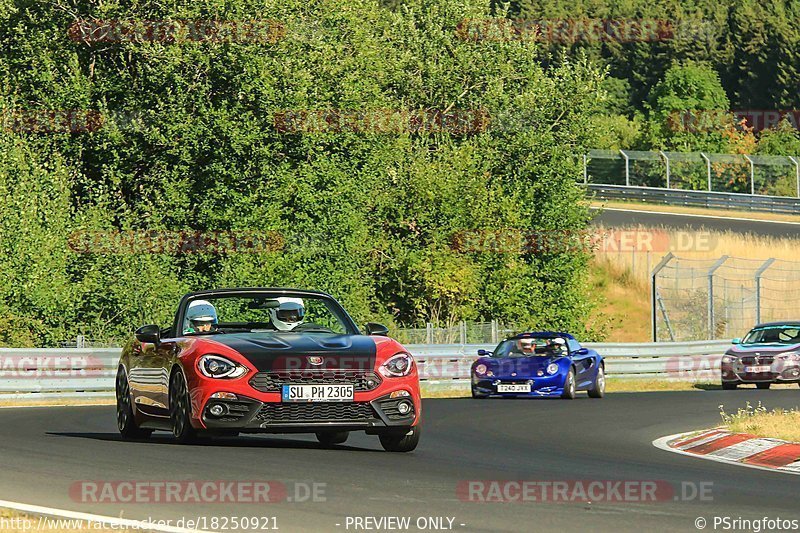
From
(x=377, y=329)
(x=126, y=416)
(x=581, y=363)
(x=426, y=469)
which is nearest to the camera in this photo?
(x=426, y=469)

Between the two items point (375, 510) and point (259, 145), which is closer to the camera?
point (375, 510)

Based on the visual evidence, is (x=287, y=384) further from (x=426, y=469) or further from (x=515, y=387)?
(x=515, y=387)

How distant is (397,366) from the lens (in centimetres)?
1355

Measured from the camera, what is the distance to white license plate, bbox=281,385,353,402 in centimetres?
1312

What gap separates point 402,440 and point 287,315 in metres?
1.76

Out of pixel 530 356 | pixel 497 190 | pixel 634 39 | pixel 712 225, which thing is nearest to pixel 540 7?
pixel 634 39

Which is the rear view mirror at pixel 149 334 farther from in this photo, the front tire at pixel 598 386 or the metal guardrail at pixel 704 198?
the metal guardrail at pixel 704 198

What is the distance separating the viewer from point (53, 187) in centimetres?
3859

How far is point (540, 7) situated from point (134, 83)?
71935 millimetres

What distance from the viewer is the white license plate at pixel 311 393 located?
517 inches

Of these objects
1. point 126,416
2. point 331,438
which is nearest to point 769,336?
point 331,438

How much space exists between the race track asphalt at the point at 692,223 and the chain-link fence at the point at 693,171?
4.13m

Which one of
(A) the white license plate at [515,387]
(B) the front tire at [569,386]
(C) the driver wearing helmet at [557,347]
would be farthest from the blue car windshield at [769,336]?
(A) the white license plate at [515,387]

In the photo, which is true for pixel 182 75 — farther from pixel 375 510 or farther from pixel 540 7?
pixel 540 7
